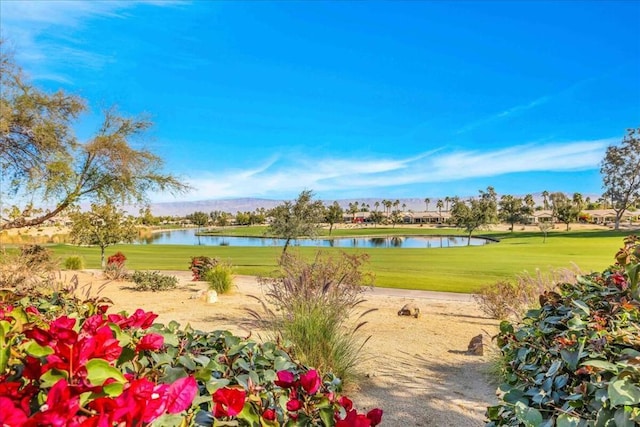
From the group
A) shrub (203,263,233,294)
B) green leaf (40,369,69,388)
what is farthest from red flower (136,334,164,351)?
shrub (203,263,233,294)

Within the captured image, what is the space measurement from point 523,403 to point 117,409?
4.80 feet

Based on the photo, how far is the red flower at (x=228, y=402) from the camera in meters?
1.21

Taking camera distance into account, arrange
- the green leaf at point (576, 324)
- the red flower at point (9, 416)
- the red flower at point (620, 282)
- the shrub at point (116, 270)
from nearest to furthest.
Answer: the red flower at point (9, 416) < the green leaf at point (576, 324) < the red flower at point (620, 282) < the shrub at point (116, 270)

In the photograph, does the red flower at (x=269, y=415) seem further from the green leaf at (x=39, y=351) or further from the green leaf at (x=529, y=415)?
the green leaf at (x=529, y=415)

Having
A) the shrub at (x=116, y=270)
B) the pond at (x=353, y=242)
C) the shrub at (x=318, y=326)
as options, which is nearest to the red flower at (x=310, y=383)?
the shrub at (x=318, y=326)

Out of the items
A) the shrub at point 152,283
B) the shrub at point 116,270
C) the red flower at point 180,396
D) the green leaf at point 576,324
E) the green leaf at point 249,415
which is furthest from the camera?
the shrub at point 116,270

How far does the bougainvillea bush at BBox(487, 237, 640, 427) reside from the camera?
1367 mm

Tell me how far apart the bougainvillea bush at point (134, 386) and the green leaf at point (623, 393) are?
72cm

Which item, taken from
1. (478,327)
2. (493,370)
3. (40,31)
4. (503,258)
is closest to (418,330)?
(478,327)

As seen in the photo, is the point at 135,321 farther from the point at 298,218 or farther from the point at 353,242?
the point at 353,242

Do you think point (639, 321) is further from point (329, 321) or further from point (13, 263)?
point (13, 263)

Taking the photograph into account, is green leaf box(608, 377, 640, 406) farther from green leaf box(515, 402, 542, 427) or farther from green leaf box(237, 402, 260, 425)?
green leaf box(237, 402, 260, 425)

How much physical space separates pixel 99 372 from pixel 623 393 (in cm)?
149

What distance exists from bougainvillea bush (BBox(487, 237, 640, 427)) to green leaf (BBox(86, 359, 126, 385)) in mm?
1365
